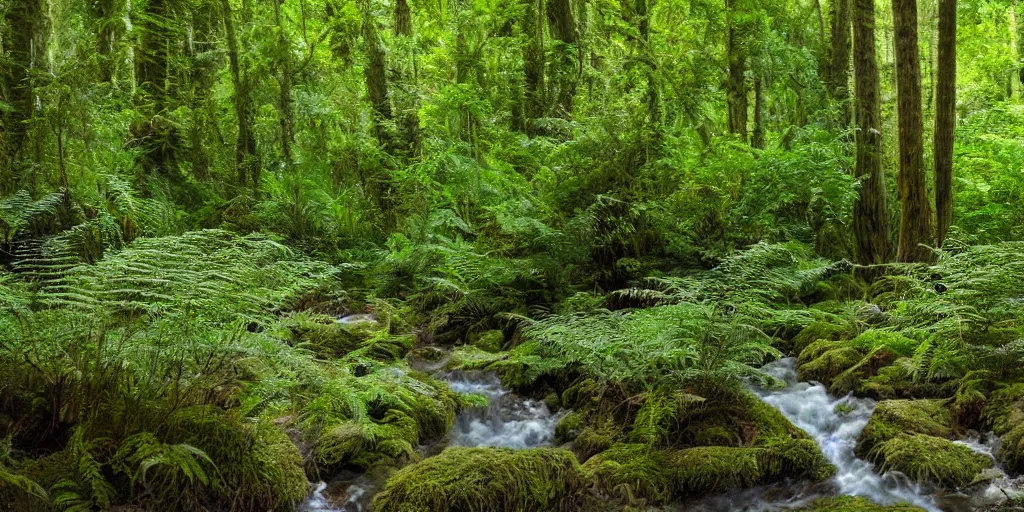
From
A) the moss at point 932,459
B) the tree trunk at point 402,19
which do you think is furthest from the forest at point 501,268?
the tree trunk at point 402,19

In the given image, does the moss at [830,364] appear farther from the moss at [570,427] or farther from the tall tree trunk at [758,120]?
the tall tree trunk at [758,120]

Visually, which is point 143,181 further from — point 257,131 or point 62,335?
point 62,335

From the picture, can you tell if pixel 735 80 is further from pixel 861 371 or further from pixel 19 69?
pixel 19 69

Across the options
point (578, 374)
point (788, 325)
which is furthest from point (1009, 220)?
point (578, 374)

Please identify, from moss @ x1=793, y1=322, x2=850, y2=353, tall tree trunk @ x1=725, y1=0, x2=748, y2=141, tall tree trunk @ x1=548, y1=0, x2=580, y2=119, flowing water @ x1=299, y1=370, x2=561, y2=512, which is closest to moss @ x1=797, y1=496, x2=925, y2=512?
flowing water @ x1=299, y1=370, x2=561, y2=512

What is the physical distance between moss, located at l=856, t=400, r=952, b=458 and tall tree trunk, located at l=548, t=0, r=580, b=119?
393 inches

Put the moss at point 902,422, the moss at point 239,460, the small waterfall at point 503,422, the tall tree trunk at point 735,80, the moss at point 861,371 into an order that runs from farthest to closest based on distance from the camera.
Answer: the tall tree trunk at point 735,80 → the moss at point 861,371 → the small waterfall at point 503,422 → the moss at point 902,422 → the moss at point 239,460

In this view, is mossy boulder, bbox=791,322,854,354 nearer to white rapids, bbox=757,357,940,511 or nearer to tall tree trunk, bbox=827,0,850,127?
white rapids, bbox=757,357,940,511

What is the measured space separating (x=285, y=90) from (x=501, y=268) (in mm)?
5763

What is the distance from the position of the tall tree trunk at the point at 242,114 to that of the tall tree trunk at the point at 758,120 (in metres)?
9.46

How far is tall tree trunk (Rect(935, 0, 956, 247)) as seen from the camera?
764 cm

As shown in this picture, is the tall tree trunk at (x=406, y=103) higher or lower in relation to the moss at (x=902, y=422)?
higher

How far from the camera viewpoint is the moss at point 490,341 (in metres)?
7.28

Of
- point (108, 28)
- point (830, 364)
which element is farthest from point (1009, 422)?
point (108, 28)
